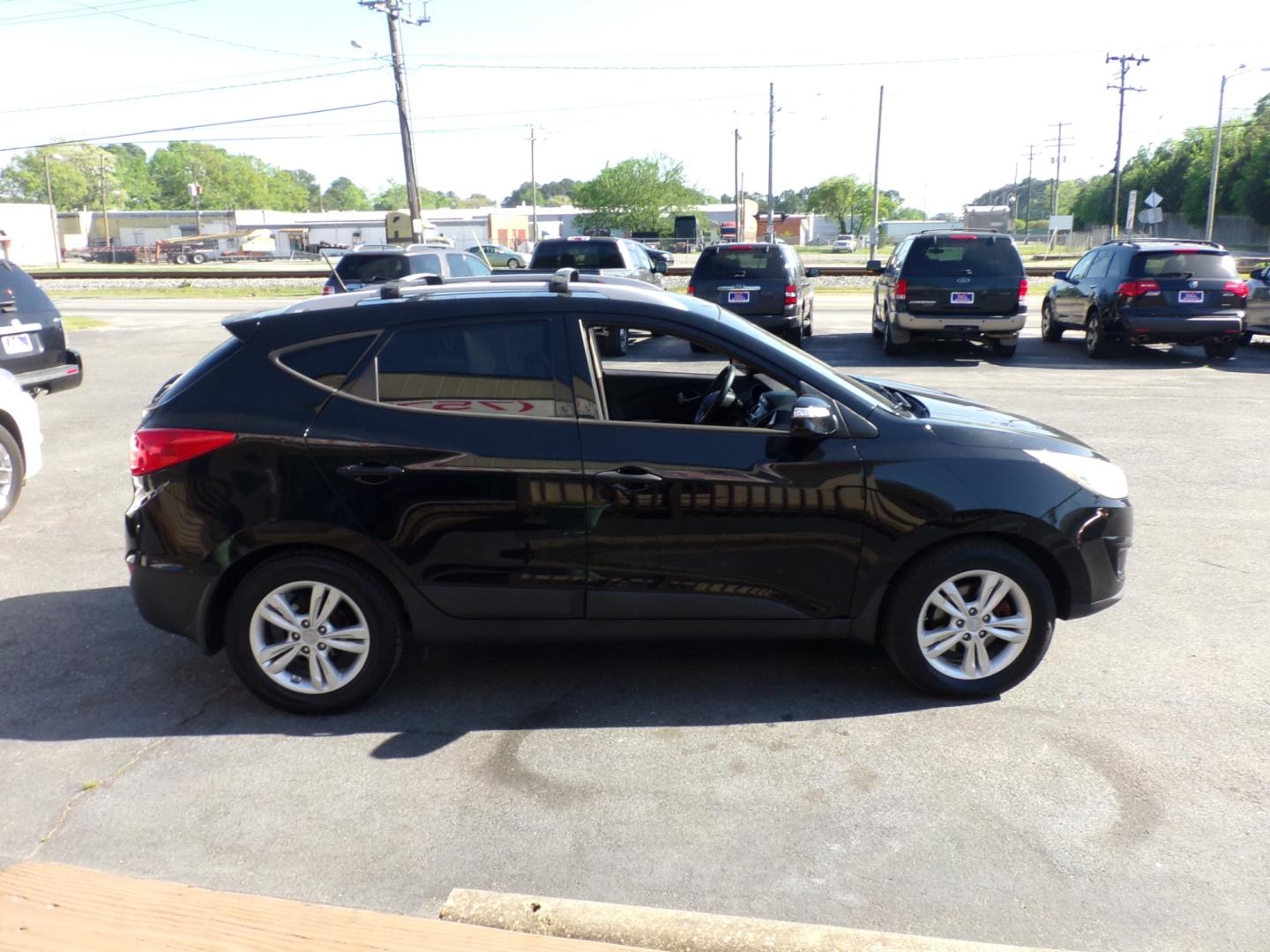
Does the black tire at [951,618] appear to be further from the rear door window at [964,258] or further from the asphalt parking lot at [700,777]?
the rear door window at [964,258]

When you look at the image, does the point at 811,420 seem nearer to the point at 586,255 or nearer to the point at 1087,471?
the point at 1087,471

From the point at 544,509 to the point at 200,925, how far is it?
1919 millimetres

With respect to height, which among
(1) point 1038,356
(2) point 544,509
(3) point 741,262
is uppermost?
(3) point 741,262

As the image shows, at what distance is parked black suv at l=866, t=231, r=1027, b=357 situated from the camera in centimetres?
1541

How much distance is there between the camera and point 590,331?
4.52 m

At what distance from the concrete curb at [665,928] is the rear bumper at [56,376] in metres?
8.65

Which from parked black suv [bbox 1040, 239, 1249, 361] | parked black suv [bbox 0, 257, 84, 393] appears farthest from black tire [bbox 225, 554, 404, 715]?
parked black suv [bbox 1040, 239, 1249, 361]

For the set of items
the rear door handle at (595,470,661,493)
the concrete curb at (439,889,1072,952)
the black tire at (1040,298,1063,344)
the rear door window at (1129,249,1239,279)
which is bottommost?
the concrete curb at (439,889,1072,952)

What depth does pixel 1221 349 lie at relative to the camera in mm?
15805

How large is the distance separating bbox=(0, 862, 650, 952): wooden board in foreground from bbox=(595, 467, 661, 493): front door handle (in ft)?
5.94

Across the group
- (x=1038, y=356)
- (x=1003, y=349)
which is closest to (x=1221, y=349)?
(x=1038, y=356)

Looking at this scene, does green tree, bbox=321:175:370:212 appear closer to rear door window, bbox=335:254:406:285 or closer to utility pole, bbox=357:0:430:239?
utility pole, bbox=357:0:430:239

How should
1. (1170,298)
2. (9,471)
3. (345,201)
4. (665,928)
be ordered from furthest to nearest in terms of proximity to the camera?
1. (345,201)
2. (1170,298)
3. (9,471)
4. (665,928)

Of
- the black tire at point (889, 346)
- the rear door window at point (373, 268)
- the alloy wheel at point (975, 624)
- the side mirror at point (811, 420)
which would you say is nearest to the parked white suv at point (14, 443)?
the side mirror at point (811, 420)
